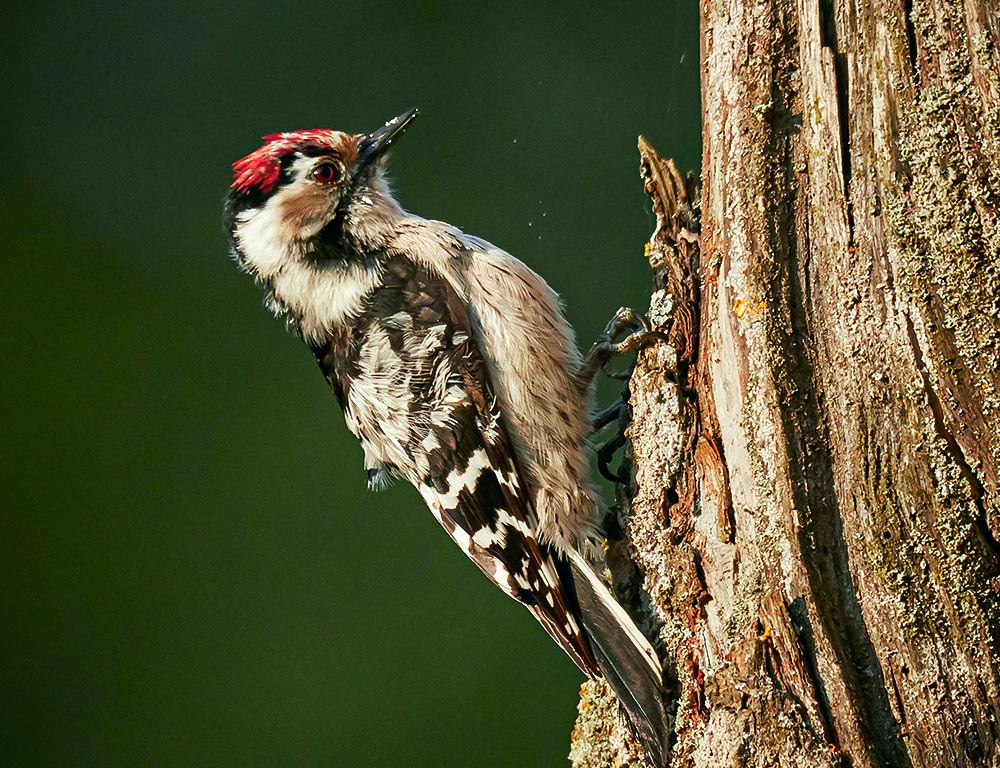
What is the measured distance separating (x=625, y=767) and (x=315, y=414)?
9.25 ft

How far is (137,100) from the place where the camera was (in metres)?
5.03

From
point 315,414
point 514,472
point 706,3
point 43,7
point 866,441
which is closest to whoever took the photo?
point 866,441

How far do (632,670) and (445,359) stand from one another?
81 centimetres

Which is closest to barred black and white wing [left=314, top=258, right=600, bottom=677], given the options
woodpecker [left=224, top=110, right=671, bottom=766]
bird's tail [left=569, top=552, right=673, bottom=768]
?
woodpecker [left=224, top=110, right=671, bottom=766]

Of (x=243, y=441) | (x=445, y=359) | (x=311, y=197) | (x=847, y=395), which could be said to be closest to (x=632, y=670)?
(x=847, y=395)

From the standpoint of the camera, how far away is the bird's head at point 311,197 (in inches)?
96.7

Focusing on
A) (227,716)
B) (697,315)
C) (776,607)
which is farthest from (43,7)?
(776,607)

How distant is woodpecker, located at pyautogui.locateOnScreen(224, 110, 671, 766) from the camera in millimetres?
2139

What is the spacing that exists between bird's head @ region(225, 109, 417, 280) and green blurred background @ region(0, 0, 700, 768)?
4.68 feet

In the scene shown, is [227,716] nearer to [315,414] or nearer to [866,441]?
[315,414]

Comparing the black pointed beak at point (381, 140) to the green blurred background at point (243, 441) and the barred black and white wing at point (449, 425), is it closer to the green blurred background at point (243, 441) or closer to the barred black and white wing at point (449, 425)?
the barred black and white wing at point (449, 425)

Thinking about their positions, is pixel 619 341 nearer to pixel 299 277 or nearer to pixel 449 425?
pixel 449 425

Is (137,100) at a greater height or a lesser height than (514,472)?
greater

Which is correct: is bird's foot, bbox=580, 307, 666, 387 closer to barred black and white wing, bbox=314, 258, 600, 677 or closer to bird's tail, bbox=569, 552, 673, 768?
barred black and white wing, bbox=314, 258, 600, 677
